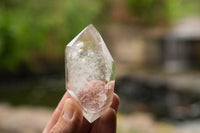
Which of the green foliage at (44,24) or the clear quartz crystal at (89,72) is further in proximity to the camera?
the green foliage at (44,24)

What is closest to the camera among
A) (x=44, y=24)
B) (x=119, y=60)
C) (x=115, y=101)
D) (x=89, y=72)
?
(x=89, y=72)

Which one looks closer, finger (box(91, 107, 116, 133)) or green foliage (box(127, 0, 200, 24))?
finger (box(91, 107, 116, 133))

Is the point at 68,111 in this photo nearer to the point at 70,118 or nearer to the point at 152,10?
the point at 70,118

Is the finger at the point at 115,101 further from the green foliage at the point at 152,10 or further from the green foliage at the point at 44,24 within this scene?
the green foliage at the point at 152,10

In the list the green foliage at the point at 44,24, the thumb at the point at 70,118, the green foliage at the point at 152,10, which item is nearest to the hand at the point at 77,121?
the thumb at the point at 70,118

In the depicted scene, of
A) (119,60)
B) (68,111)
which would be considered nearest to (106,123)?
(68,111)

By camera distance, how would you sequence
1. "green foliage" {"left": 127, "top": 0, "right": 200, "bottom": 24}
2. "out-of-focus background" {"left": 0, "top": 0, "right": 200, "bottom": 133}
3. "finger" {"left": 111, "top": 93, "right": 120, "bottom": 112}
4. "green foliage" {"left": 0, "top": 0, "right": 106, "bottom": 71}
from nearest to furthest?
1. "finger" {"left": 111, "top": 93, "right": 120, "bottom": 112}
2. "out-of-focus background" {"left": 0, "top": 0, "right": 200, "bottom": 133}
3. "green foliage" {"left": 0, "top": 0, "right": 106, "bottom": 71}
4. "green foliage" {"left": 127, "top": 0, "right": 200, "bottom": 24}

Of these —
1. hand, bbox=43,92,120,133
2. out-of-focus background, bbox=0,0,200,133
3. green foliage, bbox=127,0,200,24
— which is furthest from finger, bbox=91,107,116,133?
Answer: green foliage, bbox=127,0,200,24

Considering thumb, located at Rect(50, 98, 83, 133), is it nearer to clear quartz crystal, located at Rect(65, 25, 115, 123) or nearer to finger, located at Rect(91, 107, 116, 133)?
clear quartz crystal, located at Rect(65, 25, 115, 123)
